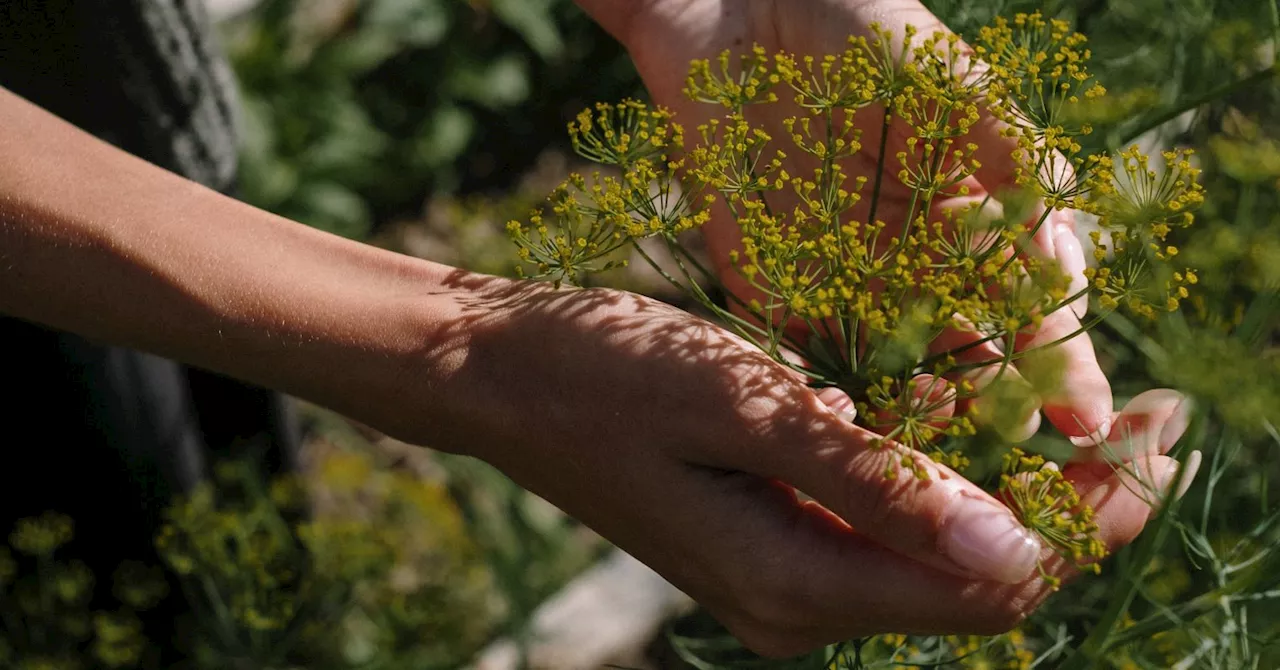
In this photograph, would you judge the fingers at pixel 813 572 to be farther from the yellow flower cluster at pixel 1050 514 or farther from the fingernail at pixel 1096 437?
the fingernail at pixel 1096 437

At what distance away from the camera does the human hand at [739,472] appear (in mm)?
1185

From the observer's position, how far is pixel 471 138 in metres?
4.06

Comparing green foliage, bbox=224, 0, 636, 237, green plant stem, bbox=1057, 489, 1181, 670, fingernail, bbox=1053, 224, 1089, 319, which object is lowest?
green foliage, bbox=224, 0, 636, 237

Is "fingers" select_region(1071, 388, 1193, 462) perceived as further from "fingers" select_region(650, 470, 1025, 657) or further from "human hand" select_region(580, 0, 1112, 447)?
"fingers" select_region(650, 470, 1025, 657)

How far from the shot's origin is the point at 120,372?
87.0 inches

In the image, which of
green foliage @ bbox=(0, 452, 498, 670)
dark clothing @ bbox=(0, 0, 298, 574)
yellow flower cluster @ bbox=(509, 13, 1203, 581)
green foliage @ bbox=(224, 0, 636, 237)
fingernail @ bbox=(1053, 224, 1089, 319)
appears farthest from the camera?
green foliage @ bbox=(224, 0, 636, 237)

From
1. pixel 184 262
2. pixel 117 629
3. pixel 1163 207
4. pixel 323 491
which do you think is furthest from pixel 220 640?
pixel 1163 207

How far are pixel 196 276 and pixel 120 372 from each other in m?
0.95

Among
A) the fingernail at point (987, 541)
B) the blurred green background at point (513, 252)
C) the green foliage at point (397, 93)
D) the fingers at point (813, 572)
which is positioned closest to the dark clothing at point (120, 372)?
the blurred green background at point (513, 252)

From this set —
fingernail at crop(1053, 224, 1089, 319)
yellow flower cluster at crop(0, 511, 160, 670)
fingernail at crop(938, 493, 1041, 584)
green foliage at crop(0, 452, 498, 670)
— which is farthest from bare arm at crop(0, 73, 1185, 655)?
yellow flower cluster at crop(0, 511, 160, 670)

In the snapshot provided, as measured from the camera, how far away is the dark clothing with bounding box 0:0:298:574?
182cm

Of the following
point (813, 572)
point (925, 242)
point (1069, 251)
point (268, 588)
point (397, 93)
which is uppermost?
point (925, 242)

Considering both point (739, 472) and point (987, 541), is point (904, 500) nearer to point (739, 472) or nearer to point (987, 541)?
point (987, 541)

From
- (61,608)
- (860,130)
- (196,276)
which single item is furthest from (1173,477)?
(61,608)
